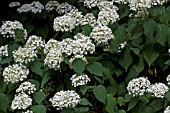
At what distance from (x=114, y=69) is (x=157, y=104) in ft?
1.95

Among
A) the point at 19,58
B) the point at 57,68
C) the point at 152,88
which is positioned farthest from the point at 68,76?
the point at 152,88

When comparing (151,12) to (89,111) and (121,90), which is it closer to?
(121,90)

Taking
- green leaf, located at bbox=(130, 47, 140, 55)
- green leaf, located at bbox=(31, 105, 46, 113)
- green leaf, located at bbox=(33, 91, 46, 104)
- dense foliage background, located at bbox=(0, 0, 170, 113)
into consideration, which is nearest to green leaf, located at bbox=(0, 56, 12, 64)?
dense foliage background, located at bbox=(0, 0, 170, 113)

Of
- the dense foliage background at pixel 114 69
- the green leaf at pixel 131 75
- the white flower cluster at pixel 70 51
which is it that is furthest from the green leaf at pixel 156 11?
the white flower cluster at pixel 70 51

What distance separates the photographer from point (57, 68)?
3.71 m

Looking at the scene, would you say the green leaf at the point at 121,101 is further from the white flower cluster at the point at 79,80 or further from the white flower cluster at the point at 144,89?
the white flower cluster at the point at 79,80

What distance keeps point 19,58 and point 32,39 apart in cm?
30

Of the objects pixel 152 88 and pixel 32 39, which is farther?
pixel 32 39

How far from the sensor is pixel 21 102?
346 cm

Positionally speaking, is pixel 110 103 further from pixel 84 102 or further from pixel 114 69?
pixel 114 69

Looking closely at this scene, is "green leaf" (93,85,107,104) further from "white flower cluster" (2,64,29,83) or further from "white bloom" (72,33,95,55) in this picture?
"white flower cluster" (2,64,29,83)

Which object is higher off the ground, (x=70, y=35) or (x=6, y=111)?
(x=70, y=35)

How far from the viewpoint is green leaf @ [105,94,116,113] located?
359cm

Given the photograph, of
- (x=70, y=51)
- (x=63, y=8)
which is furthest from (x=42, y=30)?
(x=70, y=51)
